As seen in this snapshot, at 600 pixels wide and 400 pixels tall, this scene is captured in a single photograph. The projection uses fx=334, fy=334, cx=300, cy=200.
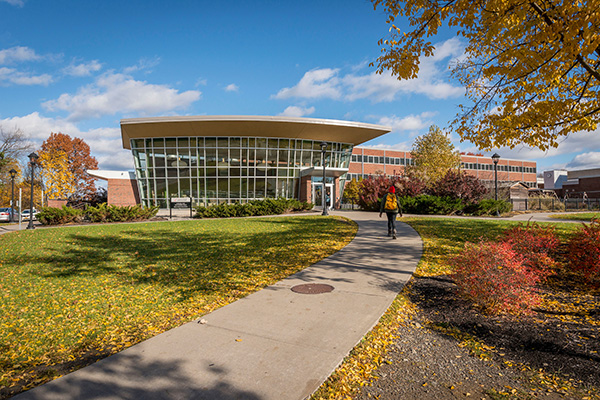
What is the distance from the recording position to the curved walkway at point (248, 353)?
9.16 feet

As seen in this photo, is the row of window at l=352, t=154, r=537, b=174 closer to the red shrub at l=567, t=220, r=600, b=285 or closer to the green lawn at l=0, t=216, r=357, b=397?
the green lawn at l=0, t=216, r=357, b=397

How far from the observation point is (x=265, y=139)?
3600 centimetres

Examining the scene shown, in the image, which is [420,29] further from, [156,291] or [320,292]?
[156,291]

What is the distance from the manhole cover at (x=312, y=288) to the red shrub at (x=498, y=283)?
2.14 metres

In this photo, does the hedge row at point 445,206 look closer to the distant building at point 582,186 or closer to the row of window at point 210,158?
the row of window at point 210,158

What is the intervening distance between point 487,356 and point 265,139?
34.0 m

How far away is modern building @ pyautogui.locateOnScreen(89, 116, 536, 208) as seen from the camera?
34.0 metres

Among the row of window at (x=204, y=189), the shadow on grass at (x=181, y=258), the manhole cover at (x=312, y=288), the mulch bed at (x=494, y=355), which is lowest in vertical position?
the shadow on grass at (x=181, y=258)

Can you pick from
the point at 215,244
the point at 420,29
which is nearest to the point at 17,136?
the point at 215,244

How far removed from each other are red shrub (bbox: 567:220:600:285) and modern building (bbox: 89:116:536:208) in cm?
2701

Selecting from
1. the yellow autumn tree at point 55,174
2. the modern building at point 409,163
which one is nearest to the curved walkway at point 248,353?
the modern building at point 409,163

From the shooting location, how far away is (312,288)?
5.84 meters

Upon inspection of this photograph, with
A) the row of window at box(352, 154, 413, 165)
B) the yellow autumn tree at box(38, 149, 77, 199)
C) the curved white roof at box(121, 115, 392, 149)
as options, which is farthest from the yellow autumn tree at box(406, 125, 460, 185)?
the yellow autumn tree at box(38, 149, 77, 199)

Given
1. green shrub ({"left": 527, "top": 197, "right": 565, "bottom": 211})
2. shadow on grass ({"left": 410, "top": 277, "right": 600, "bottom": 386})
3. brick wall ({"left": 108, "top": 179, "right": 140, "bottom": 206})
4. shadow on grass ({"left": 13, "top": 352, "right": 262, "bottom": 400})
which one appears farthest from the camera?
brick wall ({"left": 108, "top": 179, "right": 140, "bottom": 206})
